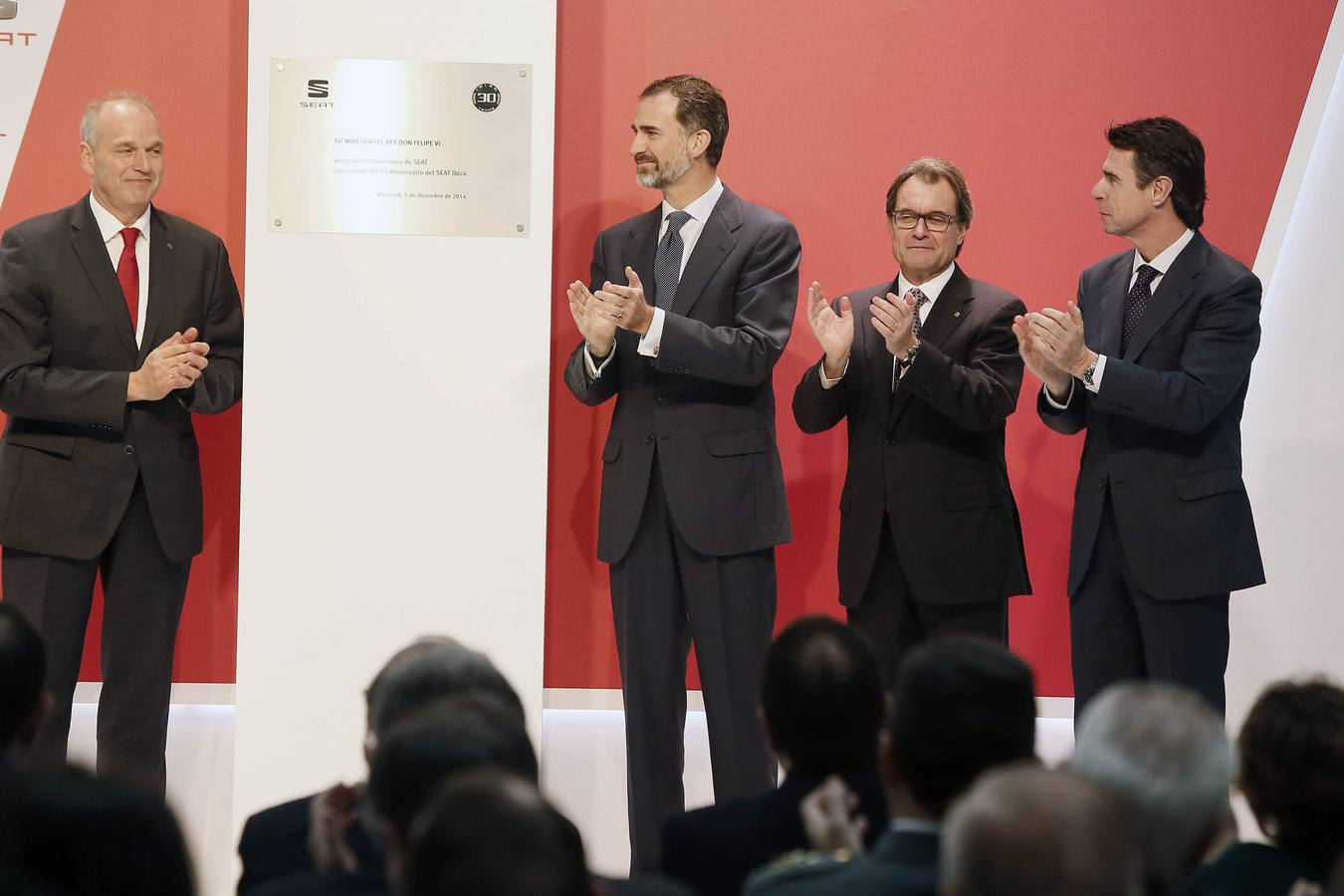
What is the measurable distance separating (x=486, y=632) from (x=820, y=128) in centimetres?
199

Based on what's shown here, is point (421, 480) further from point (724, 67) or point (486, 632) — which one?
point (724, 67)

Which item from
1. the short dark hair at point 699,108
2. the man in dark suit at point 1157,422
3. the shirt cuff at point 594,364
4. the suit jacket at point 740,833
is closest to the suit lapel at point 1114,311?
the man in dark suit at point 1157,422

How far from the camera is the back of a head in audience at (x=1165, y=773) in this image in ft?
6.22

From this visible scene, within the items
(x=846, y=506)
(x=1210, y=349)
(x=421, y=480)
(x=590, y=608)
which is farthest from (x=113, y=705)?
(x=1210, y=349)

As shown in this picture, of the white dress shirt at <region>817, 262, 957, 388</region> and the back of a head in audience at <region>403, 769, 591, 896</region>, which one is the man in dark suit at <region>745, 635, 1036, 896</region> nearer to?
the back of a head in audience at <region>403, 769, 591, 896</region>

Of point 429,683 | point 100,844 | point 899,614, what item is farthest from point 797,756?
point 899,614

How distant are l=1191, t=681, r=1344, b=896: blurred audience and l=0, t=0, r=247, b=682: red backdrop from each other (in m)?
3.78

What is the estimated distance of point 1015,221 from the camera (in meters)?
5.18

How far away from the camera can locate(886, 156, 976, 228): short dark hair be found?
412 cm

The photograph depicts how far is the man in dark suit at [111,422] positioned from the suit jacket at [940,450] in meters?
1.74

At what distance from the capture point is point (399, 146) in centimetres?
446

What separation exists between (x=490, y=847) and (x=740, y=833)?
33.2 inches

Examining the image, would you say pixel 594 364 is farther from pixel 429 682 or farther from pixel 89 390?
pixel 429 682

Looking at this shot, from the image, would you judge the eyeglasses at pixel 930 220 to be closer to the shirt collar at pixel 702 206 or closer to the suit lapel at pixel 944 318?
the suit lapel at pixel 944 318
